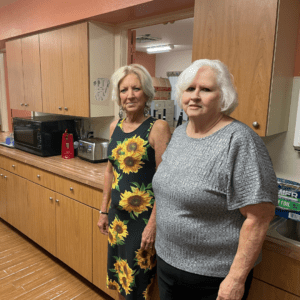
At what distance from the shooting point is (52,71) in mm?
2602

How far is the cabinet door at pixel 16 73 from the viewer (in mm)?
3041

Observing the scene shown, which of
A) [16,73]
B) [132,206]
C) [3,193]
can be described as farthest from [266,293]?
[16,73]

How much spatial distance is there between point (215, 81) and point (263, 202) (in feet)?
1.38

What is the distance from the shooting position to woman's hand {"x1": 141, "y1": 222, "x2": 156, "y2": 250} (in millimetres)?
1306

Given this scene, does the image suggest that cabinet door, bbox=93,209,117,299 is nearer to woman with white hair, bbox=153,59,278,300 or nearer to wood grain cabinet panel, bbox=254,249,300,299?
woman with white hair, bbox=153,59,278,300

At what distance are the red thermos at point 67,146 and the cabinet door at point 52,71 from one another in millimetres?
223

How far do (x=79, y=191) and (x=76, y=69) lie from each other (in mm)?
1033

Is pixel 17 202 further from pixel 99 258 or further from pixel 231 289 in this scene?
pixel 231 289

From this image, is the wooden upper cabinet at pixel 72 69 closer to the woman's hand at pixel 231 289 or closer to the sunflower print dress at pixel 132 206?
the sunflower print dress at pixel 132 206

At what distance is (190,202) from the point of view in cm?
94

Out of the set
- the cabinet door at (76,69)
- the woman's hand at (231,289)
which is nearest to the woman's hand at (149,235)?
the woman's hand at (231,289)

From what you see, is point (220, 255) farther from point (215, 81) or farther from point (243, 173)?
point (215, 81)

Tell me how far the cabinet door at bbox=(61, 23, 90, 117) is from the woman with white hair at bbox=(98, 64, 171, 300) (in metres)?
1.00

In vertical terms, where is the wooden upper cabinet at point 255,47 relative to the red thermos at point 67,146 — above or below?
above
